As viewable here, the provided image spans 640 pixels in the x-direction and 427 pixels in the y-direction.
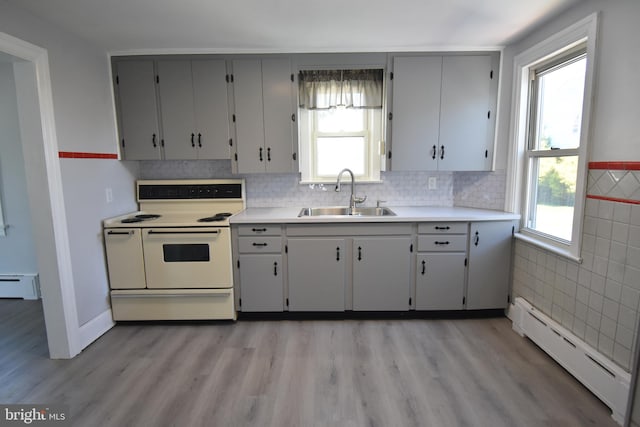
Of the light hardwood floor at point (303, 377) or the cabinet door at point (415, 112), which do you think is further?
the cabinet door at point (415, 112)

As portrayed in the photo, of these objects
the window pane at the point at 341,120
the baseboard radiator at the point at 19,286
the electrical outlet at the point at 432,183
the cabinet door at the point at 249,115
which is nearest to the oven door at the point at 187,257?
the cabinet door at the point at 249,115

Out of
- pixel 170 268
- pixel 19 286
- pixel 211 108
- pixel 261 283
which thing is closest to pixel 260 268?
pixel 261 283

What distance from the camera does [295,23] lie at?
2.27 metres

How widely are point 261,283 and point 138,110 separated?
6.39ft

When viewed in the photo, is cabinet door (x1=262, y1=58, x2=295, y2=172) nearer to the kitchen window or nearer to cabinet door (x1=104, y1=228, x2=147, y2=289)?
the kitchen window

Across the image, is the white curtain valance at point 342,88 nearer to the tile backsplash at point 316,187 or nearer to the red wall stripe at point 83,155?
the tile backsplash at point 316,187

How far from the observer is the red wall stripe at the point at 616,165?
162 cm

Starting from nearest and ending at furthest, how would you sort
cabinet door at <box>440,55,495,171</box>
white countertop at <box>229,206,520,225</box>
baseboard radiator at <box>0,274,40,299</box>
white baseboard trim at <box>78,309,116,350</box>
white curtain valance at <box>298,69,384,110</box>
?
white baseboard trim at <box>78,309,116,350</box>, white countertop at <box>229,206,520,225</box>, cabinet door at <box>440,55,495,171</box>, white curtain valance at <box>298,69,384,110</box>, baseboard radiator at <box>0,274,40,299</box>

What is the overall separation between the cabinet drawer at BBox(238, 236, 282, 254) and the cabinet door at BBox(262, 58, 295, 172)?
0.69 m

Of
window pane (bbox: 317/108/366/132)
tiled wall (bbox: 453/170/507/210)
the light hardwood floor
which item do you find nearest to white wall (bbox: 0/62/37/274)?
the light hardwood floor

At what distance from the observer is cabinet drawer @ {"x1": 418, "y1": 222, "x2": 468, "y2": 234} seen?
263cm

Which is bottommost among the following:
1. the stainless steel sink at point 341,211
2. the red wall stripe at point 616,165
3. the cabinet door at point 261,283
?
→ the cabinet door at point 261,283

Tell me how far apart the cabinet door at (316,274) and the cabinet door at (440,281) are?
683 mm

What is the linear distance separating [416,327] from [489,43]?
2.53 m
